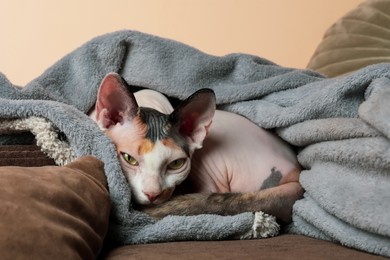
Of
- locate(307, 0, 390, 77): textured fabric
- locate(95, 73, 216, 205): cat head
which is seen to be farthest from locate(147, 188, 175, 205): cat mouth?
locate(307, 0, 390, 77): textured fabric

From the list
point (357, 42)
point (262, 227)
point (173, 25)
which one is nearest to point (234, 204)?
point (262, 227)

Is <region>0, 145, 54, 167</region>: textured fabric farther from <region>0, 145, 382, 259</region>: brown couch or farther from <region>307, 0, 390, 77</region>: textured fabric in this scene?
<region>307, 0, 390, 77</region>: textured fabric

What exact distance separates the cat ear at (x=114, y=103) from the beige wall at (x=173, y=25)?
792 millimetres

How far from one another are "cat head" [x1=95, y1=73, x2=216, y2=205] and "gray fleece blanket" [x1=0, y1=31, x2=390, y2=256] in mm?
50

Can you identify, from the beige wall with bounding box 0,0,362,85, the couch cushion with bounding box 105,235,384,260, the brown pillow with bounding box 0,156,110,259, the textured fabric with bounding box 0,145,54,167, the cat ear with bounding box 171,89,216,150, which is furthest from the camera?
the beige wall with bounding box 0,0,362,85

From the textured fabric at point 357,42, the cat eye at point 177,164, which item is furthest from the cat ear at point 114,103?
the textured fabric at point 357,42

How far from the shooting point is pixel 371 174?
1.00 m

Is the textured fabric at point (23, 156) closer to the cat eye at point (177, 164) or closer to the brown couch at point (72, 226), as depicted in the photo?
the brown couch at point (72, 226)

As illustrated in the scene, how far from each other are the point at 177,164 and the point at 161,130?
0.24ft

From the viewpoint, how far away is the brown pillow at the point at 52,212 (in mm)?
733

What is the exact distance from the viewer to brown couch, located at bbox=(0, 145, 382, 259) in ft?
2.45

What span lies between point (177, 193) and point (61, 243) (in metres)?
0.51

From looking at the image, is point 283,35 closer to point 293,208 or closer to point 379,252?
point 293,208

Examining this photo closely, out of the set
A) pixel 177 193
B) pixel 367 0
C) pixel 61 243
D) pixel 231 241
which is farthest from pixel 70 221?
pixel 367 0
